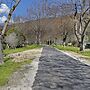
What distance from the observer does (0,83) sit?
1160 centimetres

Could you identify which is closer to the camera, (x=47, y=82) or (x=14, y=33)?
(x=47, y=82)

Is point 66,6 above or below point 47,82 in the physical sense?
above

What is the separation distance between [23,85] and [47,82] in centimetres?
102

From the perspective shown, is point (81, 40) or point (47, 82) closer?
point (47, 82)

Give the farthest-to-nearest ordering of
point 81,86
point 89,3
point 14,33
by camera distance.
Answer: point 14,33
point 89,3
point 81,86

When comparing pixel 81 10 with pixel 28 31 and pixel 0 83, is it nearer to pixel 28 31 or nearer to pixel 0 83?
pixel 0 83

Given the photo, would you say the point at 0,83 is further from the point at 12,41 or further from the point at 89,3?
the point at 12,41

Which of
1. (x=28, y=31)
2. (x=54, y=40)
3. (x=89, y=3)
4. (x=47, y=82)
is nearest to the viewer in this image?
(x=47, y=82)

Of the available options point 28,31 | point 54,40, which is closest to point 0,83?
point 28,31

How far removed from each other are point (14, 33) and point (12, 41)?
24.1 ft

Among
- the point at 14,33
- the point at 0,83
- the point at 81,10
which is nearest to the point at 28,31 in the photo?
the point at 14,33

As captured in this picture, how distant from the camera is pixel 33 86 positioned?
35.0ft

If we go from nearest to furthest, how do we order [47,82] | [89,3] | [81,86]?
[81,86]
[47,82]
[89,3]

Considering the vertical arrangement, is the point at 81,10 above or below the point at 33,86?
above
